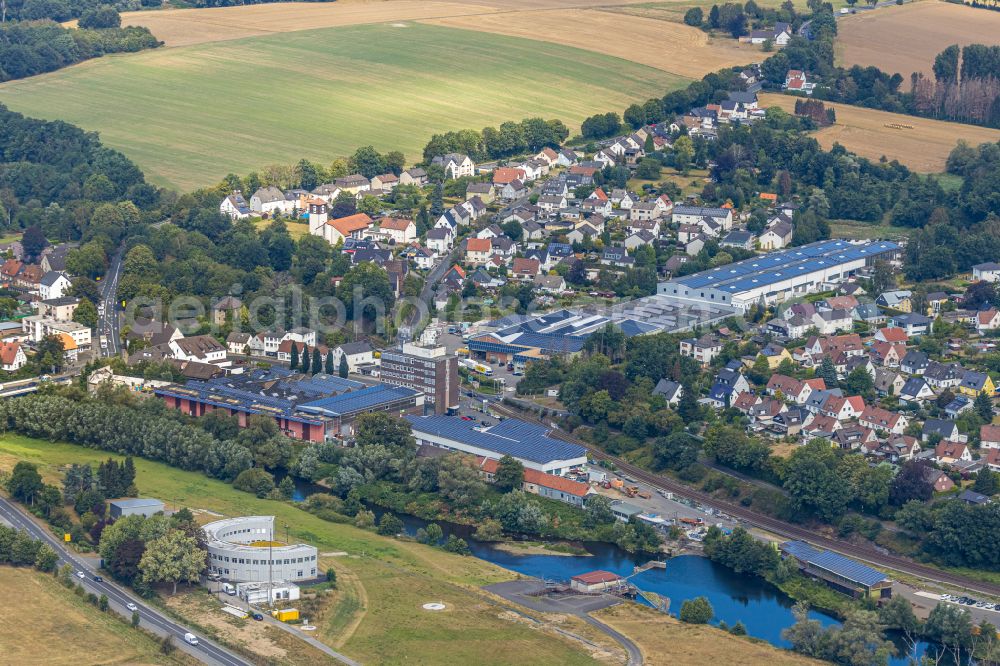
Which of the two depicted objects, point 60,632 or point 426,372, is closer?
point 60,632

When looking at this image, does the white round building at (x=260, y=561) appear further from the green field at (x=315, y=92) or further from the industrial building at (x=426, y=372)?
the green field at (x=315, y=92)

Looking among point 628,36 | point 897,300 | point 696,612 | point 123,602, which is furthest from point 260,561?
point 628,36

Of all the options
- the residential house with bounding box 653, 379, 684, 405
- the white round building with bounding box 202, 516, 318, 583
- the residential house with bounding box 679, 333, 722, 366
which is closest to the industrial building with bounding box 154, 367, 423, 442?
the residential house with bounding box 653, 379, 684, 405

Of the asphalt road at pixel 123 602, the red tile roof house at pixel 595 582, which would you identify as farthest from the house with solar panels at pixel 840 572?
the asphalt road at pixel 123 602

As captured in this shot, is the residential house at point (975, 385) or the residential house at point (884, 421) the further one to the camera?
the residential house at point (975, 385)

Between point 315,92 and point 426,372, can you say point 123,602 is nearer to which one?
point 426,372

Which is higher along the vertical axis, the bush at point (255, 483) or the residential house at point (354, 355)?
the residential house at point (354, 355)
